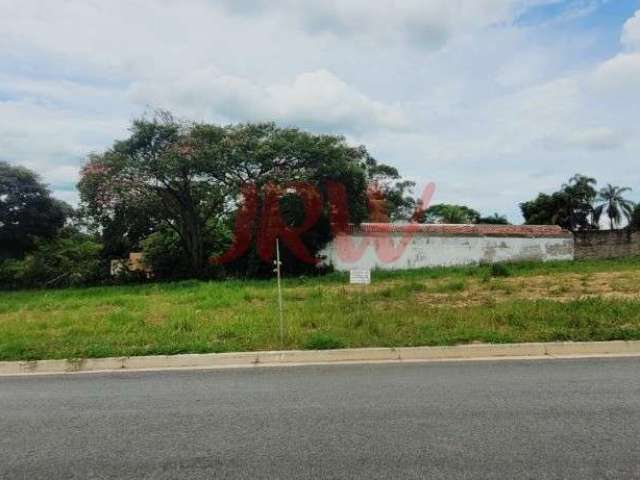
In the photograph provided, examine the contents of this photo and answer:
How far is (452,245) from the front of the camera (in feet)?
88.9

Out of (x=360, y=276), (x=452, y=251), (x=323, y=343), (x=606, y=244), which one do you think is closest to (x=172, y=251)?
(x=452, y=251)

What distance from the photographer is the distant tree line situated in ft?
76.1

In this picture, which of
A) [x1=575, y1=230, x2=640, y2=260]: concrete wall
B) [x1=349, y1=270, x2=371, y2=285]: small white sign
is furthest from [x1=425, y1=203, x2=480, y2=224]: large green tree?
[x1=349, y1=270, x2=371, y2=285]: small white sign

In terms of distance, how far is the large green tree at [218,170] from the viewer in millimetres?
22969

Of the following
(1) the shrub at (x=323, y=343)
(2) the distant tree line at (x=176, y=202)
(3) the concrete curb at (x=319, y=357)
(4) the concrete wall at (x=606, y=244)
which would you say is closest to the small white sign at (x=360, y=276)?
(1) the shrub at (x=323, y=343)

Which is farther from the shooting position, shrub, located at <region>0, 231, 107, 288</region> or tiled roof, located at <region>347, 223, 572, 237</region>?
shrub, located at <region>0, 231, 107, 288</region>

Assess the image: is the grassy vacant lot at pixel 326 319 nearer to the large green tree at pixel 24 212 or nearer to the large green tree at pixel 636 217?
the large green tree at pixel 24 212

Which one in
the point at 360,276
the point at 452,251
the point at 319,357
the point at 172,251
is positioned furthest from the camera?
the point at 172,251

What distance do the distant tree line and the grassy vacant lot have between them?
8484 mm

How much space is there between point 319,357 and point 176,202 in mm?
19596

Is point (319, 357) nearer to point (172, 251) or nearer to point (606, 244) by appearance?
point (172, 251)

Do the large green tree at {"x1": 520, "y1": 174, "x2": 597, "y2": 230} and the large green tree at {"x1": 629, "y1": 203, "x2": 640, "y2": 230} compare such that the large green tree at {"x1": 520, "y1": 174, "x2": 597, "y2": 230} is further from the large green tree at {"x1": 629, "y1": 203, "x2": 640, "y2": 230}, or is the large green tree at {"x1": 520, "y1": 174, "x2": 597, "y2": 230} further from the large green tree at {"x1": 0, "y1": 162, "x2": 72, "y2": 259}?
the large green tree at {"x1": 0, "y1": 162, "x2": 72, "y2": 259}

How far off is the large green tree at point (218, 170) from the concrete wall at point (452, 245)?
1.22 meters

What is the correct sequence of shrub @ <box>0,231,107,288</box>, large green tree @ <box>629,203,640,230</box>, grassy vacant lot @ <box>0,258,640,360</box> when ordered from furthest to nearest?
large green tree @ <box>629,203,640,230</box>
shrub @ <box>0,231,107,288</box>
grassy vacant lot @ <box>0,258,640,360</box>
